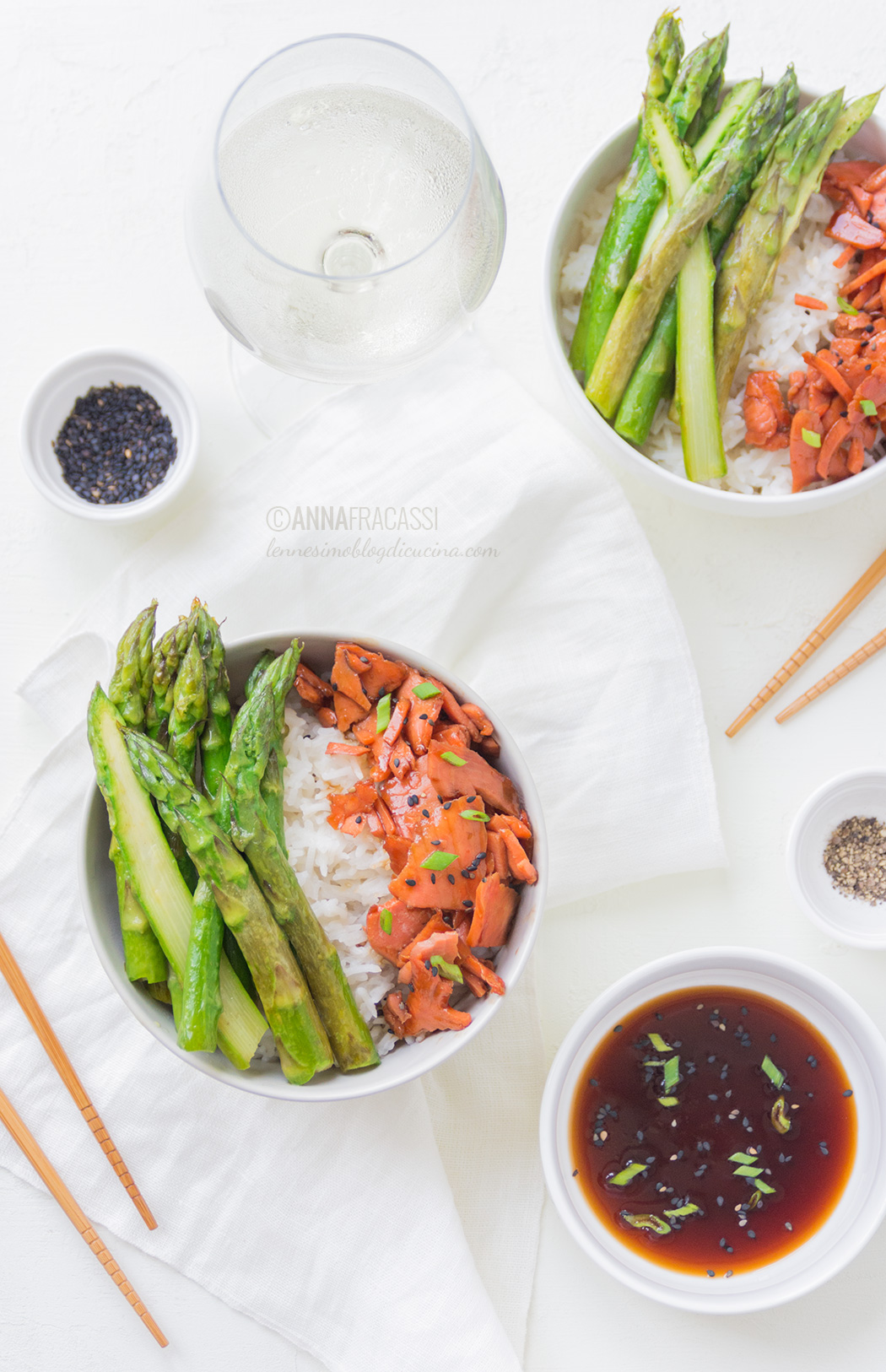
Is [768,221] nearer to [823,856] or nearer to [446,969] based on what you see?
[823,856]

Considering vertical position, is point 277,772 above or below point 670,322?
below

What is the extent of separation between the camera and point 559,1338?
2.82m

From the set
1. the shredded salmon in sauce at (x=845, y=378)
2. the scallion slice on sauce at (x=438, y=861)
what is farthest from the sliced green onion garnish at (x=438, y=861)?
the shredded salmon in sauce at (x=845, y=378)

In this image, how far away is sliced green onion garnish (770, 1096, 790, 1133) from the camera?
2.73 metres

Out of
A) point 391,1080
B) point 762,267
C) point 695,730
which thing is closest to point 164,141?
point 762,267

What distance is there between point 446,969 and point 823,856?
1226 millimetres

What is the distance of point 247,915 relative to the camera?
2223mm

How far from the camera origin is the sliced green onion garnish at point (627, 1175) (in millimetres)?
2705

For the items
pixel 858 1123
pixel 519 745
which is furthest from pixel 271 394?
pixel 858 1123

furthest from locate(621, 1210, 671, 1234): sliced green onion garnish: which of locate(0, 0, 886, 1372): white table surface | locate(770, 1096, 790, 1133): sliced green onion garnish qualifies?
locate(0, 0, 886, 1372): white table surface

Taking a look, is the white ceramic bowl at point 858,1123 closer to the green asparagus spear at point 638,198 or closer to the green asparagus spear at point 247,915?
the green asparagus spear at point 247,915

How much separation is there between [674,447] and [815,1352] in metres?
2.48

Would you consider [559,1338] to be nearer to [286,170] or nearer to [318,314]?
[318,314]

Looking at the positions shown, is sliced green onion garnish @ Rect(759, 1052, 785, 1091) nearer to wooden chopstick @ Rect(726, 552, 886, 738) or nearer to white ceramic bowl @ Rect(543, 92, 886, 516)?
wooden chopstick @ Rect(726, 552, 886, 738)
